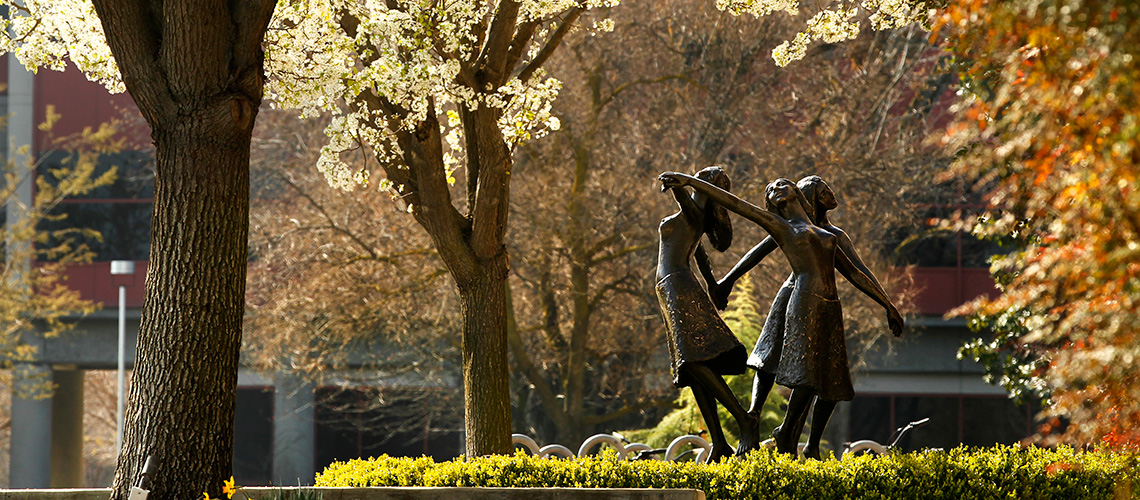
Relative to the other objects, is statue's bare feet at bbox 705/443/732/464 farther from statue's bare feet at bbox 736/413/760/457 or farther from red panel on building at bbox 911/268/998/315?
red panel on building at bbox 911/268/998/315

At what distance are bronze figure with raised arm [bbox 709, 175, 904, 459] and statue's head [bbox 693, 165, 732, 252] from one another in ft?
0.83

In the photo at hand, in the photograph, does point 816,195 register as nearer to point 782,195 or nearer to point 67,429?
point 782,195

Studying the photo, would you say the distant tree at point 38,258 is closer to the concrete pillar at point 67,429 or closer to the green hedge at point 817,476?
the concrete pillar at point 67,429

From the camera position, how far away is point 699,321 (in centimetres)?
841

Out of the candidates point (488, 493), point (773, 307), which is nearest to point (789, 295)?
point (773, 307)

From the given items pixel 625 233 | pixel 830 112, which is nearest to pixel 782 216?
pixel 625 233

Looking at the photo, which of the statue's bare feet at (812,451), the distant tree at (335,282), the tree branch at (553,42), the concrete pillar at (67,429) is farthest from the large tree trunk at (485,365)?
the concrete pillar at (67,429)

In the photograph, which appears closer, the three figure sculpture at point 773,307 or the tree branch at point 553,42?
the three figure sculpture at point 773,307

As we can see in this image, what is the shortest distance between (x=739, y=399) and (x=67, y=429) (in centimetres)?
1922

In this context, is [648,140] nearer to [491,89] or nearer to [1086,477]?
[491,89]

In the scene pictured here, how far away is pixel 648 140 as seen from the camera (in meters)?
19.0

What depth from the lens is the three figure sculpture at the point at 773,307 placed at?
8.13m

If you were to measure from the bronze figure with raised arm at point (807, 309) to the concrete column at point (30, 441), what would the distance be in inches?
907

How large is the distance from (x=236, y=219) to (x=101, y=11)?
146 cm
